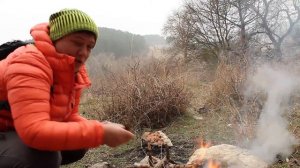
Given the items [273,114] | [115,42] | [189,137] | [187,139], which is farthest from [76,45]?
[115,42]

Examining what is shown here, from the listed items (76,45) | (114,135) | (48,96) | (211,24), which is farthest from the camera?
(211,24)

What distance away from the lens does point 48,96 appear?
212 centimetres

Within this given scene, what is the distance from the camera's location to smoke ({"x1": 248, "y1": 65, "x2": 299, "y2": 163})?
4.01 m

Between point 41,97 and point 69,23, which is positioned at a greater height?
point 69,23

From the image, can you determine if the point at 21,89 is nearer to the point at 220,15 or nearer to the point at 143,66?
the point at 143,66

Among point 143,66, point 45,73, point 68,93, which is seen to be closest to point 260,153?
point 68,93

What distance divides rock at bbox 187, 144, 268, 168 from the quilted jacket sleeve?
1778 mm

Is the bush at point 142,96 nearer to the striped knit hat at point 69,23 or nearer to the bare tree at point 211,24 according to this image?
the striped knit hat at point 69,23

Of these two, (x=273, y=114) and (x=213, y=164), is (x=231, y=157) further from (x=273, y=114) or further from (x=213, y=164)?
(x=273, y=114)

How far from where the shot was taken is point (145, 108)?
571cm

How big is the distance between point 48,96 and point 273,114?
3516 mm

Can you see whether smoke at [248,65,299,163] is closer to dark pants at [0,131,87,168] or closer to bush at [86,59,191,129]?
bush at [86,59,191,129]

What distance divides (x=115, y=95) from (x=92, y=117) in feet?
2.55

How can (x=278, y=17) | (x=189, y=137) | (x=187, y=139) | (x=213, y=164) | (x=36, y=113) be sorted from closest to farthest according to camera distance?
(x=36, y=113) < (x=213, y=164) < (x=187, y=139) < (x=189, y=137) < (x=278, y=17)
